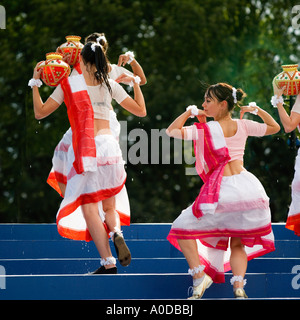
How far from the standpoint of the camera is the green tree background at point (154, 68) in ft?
33.8

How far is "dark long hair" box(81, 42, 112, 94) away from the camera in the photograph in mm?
4137

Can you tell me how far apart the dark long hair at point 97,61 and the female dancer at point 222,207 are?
1.77 ft

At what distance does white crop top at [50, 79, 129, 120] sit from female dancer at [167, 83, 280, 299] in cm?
48

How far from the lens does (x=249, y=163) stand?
10.2 metres

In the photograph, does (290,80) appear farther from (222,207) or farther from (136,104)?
(222,207)

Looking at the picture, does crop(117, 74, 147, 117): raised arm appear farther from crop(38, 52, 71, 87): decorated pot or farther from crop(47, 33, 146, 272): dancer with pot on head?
crop(38, 52, 71, 87): decorated pot

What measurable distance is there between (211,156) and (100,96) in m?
0.75

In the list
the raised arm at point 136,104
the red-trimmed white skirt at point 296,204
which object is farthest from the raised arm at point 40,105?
the red-trimmed white skirt at point 296,204

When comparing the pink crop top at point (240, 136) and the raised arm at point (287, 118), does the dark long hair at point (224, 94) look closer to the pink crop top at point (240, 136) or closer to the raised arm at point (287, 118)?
the pink crop top at point (240, 136)

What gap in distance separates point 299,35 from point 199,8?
1511 millimetres

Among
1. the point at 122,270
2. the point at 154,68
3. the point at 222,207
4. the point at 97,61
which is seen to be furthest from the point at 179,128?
the point at 154,68

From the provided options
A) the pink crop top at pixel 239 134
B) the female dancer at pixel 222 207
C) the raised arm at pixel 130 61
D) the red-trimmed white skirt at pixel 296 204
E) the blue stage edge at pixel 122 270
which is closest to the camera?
the blue stage edge at pixel 122 270

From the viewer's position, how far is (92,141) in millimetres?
4121
